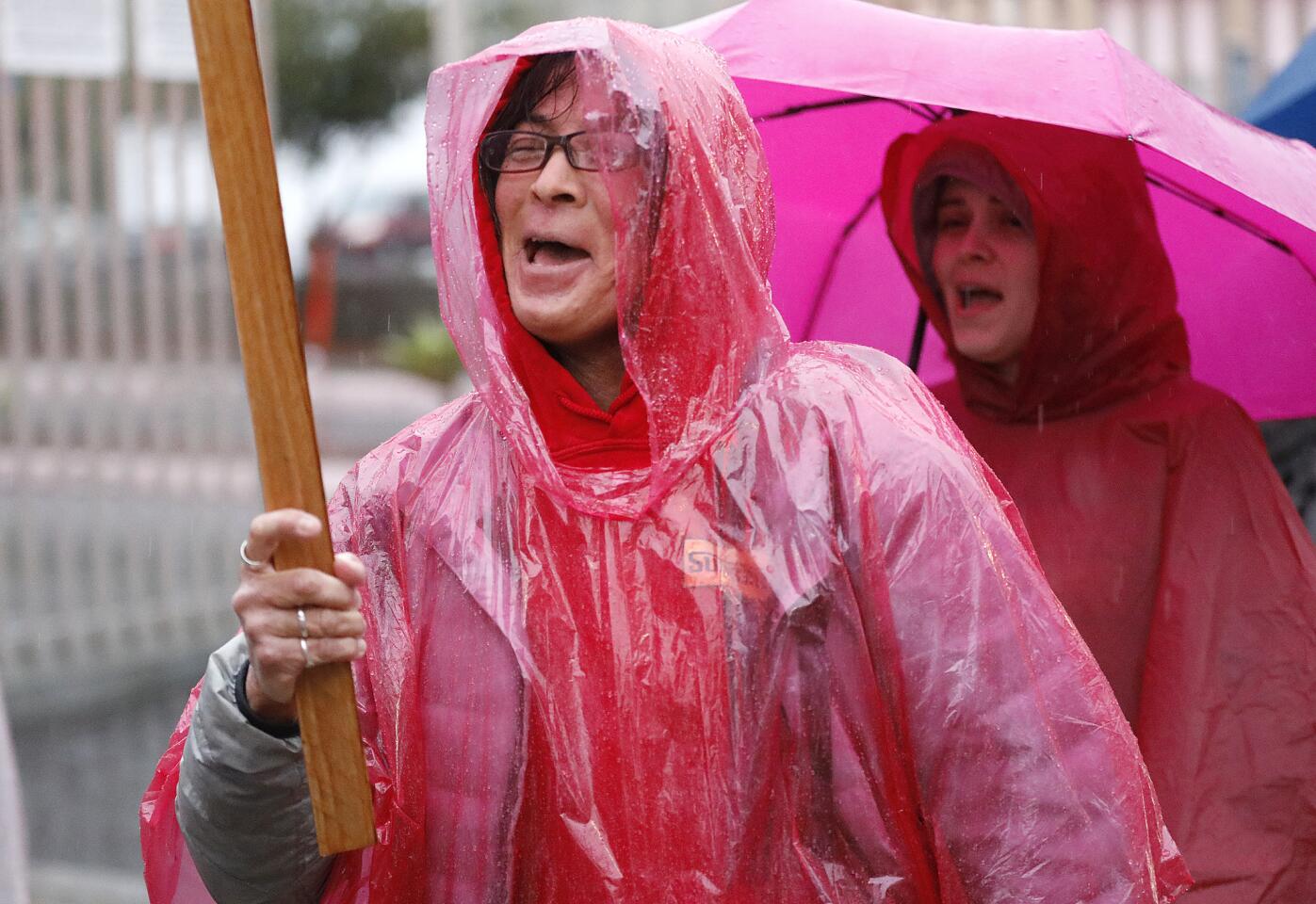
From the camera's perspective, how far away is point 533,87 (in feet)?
6.63

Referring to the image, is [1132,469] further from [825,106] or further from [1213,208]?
[825,106]

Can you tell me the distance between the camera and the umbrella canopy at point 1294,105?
374cm

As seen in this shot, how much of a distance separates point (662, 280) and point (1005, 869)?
77 cm

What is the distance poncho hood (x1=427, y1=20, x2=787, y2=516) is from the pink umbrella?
737mm

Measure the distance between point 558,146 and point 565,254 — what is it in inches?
5.2

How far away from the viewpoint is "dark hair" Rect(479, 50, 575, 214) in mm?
1998

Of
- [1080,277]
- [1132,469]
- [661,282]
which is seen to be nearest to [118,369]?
[1080,277]

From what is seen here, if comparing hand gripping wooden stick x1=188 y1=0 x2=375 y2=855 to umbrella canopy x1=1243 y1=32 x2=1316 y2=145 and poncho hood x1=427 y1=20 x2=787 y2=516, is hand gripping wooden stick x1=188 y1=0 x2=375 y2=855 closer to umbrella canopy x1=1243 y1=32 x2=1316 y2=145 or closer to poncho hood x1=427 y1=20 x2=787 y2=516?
poncho hood x1=427 y1=20 x2=787 y2=516

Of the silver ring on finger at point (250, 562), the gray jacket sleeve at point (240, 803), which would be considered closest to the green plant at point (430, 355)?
the gray jacket sleeve at point (240, 803)

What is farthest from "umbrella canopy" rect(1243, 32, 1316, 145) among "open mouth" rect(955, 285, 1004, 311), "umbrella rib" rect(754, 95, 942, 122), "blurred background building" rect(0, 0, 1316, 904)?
"blurred background building" rect(0, 0, 1316, 904)

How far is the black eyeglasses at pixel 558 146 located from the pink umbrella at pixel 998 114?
2.72ft

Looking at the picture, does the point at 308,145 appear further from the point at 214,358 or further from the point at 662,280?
the point at 662,280

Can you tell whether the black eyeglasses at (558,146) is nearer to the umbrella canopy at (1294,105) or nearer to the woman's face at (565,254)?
the woman's face at (565,254)

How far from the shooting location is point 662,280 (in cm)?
193
